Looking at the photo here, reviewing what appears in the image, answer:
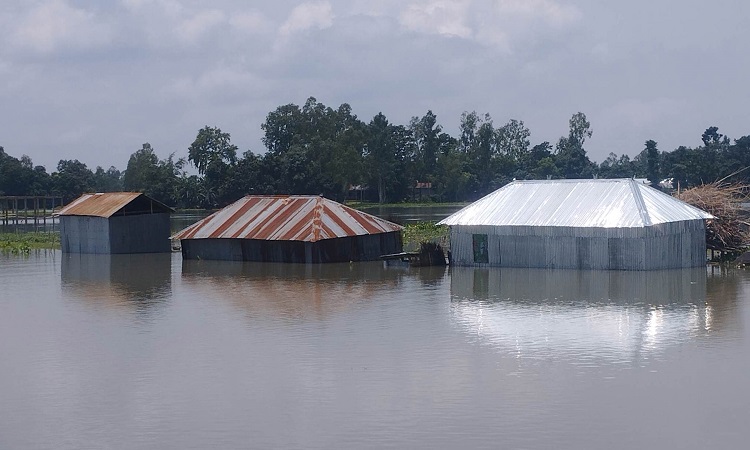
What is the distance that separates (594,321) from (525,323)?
6.41 ft

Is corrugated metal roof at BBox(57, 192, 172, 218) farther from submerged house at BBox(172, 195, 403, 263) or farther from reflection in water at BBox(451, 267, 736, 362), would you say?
reflection in water at BBox(451, 267, 736, 362)

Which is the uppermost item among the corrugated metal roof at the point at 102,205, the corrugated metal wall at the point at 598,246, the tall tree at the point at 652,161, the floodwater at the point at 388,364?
the tall tree at the point at 652,161

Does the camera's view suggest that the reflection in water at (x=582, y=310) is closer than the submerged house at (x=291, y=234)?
Yes

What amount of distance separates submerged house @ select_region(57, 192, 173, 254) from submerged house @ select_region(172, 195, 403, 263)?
5.29 meters

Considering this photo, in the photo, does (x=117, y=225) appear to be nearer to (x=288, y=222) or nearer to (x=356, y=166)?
(x=288, y=222)

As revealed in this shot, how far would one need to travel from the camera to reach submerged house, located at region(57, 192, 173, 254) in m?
56.8

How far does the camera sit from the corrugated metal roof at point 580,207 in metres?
40.2

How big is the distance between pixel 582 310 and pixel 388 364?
965 centimetres

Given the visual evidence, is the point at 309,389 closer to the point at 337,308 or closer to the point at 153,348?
the point at 153,348

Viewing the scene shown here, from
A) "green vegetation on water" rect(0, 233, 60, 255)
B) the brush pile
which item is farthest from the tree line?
the brush pile

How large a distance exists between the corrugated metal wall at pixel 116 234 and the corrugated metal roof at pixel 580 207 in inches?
810

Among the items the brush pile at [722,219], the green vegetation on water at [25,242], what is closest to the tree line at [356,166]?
the green vegetation on water at [25,242]

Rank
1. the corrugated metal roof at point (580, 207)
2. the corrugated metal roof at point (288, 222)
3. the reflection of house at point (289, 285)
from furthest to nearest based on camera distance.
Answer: the corrugated metal roof at point (288, 222)
the corrugated metal roof at point (580, 207)
the reflection of house at point (289, 285)

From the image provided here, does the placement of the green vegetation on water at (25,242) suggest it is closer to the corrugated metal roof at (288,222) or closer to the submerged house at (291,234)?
the submerged house at (291,234)
